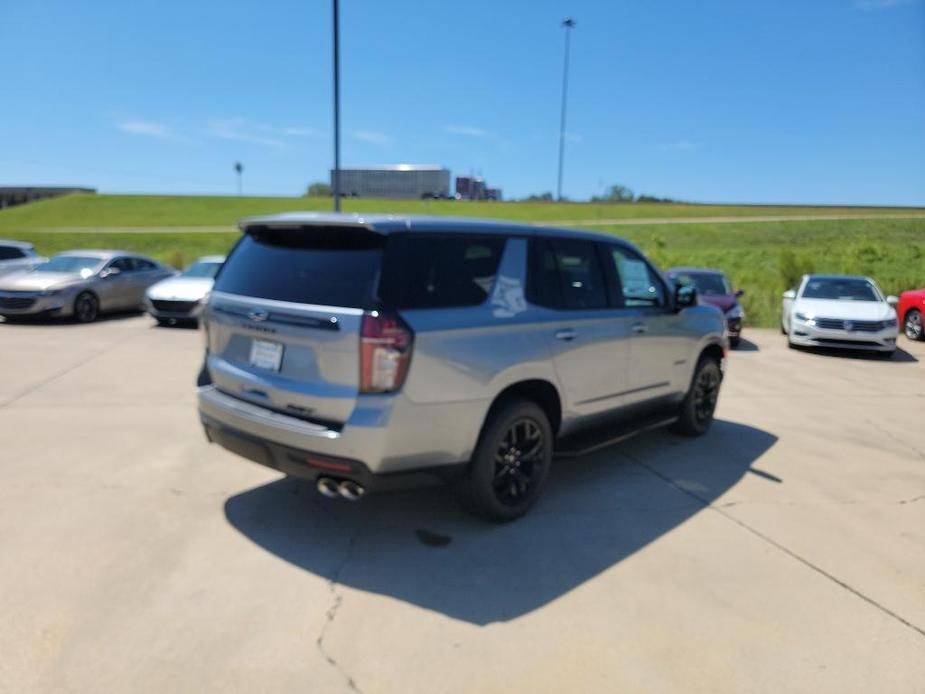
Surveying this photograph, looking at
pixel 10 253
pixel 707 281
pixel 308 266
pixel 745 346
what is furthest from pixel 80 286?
pixel 745 346

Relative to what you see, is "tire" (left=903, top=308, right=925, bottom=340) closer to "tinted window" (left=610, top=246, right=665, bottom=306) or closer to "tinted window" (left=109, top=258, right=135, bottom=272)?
"tinted window" (left=610, top=246, right=665, bottom=306)

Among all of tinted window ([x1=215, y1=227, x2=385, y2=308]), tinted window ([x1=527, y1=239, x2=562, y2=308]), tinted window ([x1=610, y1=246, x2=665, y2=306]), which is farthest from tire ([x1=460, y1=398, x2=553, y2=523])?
tinted window ([x1=610, y1=246, x2=665, y2=306])

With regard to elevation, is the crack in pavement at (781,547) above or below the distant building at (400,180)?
below

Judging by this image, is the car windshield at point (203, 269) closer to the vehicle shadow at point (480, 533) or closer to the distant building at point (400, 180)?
the vehicle shadow at point (480, 533)

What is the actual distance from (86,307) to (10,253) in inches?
175

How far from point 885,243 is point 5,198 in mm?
106408

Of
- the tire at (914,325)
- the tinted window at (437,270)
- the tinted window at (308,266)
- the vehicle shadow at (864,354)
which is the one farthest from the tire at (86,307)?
the tire at (914,325)

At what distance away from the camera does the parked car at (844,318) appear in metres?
11.4

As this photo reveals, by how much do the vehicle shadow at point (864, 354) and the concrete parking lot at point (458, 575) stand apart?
6.44 meters

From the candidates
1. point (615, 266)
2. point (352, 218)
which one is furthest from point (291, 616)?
point (615, 266)

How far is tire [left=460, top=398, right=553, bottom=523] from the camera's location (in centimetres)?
379

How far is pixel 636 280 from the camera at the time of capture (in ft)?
17.0

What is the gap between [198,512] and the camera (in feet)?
13.6

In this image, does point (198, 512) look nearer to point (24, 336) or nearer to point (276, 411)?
point (276, 411)
